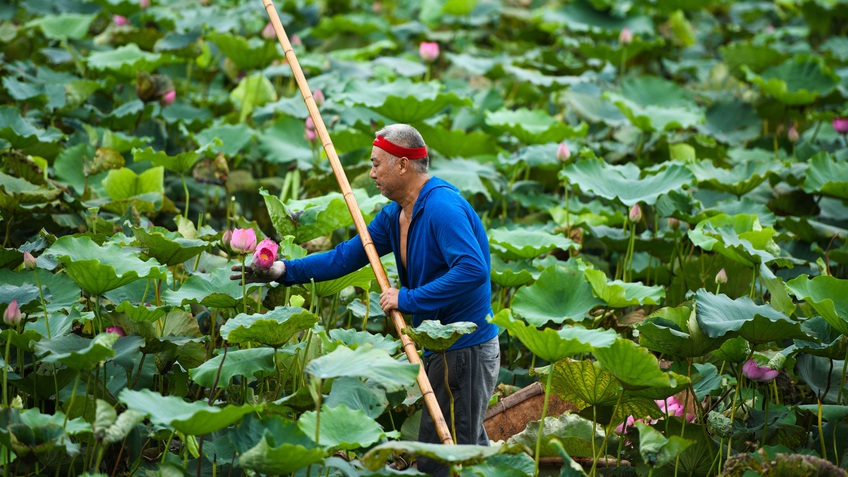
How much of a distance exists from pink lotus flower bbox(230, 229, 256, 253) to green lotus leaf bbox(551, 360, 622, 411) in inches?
39.9

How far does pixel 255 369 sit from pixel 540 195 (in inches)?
98.6

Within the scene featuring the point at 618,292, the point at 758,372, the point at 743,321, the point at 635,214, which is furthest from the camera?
the point at 635,214

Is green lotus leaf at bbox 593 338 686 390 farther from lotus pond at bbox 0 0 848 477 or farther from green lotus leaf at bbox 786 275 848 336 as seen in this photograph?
green lotus leaf at bbox 786 275 848 336

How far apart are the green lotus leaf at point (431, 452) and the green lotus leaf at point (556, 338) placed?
298 mm

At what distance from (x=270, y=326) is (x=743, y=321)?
1.36m

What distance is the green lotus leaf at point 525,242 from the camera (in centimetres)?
378

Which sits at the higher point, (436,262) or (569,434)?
(436,262)

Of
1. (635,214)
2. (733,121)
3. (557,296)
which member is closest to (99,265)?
(557,296)

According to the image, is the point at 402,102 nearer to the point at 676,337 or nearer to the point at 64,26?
the point at 676,337

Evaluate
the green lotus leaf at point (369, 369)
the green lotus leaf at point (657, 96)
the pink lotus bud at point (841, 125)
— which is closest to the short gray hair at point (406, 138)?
the green lotus leaf at point (369, 369)

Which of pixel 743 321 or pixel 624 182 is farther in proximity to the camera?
pixel 624 182

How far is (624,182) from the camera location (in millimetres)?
4051

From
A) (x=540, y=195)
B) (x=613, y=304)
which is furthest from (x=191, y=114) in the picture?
(x=613, y=304)

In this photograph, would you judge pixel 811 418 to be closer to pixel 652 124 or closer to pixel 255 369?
pixel 255 369
